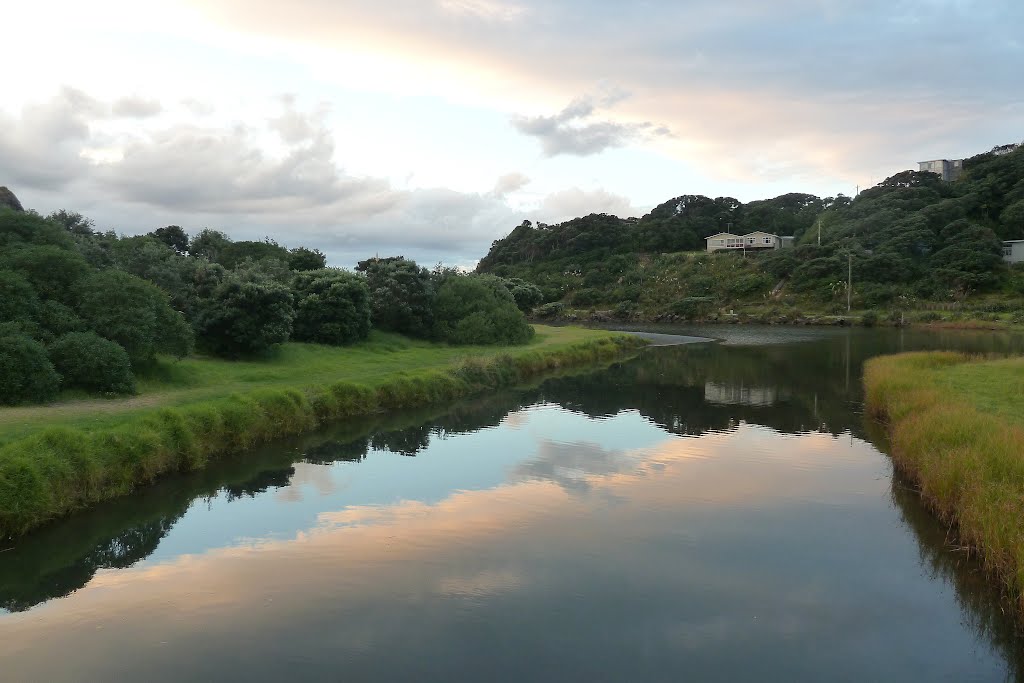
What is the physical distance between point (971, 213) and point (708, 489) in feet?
364

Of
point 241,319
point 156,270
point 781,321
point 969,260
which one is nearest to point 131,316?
point 241,319

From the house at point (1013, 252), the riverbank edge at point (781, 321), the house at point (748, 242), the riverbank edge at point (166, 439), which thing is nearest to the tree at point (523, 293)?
the riverbank edge at point (781, 321)

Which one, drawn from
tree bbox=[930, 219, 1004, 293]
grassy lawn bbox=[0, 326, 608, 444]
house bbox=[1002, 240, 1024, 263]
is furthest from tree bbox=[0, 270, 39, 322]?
house bbox=[1002, 240, 1024, 263]

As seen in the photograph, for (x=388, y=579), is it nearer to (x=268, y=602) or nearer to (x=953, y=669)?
(x=268, y=602)

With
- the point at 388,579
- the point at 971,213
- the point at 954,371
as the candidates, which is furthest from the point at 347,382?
the point at 971,213

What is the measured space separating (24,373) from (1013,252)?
108115 millimetres

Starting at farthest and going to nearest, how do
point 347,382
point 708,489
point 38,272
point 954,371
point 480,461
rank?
point 954,371
point 347,382
point 38,272
point 480,461
point 708,489

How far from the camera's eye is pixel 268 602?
12383 mm

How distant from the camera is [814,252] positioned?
353 feet

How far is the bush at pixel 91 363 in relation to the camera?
23.2 meters

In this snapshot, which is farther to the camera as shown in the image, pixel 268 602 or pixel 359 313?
pixel 359 313

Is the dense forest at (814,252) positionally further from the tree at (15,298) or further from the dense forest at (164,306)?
the tree at (15,298)

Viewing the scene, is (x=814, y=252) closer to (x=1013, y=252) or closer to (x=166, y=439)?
(x=1013, y=252)

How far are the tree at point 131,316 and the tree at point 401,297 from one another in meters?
21.0
